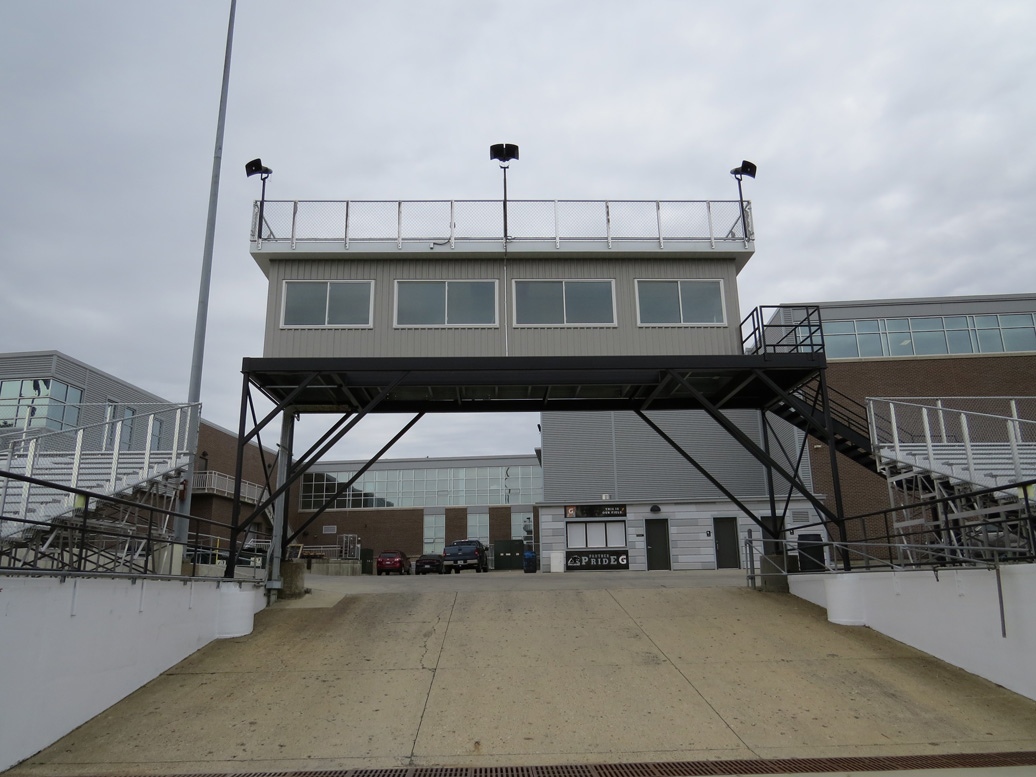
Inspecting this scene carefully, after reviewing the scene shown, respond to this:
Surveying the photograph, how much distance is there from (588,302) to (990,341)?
27.3 m

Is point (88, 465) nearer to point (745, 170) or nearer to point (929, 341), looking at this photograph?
point (745, 170)

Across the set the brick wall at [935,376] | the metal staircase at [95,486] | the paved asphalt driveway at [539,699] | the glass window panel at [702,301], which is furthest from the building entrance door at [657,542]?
the metal staircase at [95,486]

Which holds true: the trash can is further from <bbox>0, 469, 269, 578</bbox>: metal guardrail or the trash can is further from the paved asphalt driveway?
the paved asphalt driveway

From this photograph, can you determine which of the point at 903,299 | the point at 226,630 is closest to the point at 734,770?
the point at 226,630

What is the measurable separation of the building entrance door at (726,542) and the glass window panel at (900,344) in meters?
10.6

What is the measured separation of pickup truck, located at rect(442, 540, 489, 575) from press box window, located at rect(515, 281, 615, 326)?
79.4 feet

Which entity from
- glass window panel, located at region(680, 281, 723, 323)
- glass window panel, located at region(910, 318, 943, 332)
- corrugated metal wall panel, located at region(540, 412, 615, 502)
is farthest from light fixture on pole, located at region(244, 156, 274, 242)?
glass window panel, located at region(910, 318, 943, 332)

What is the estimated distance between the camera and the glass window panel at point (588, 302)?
18172 millimetres

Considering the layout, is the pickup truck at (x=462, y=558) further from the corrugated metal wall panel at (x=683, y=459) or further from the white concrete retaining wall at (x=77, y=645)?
the white concrete retaining wall at (x=77, y=645)

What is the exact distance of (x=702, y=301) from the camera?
18500 mm

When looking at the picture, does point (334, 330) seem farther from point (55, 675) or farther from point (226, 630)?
point (55, 675)

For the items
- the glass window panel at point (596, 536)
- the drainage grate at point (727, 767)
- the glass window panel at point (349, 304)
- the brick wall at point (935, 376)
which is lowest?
the drainage grate at point (727, 767)

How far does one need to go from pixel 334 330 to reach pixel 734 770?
12.8 m

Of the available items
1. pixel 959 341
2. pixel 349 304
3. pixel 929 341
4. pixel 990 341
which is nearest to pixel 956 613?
pixel 349 304
